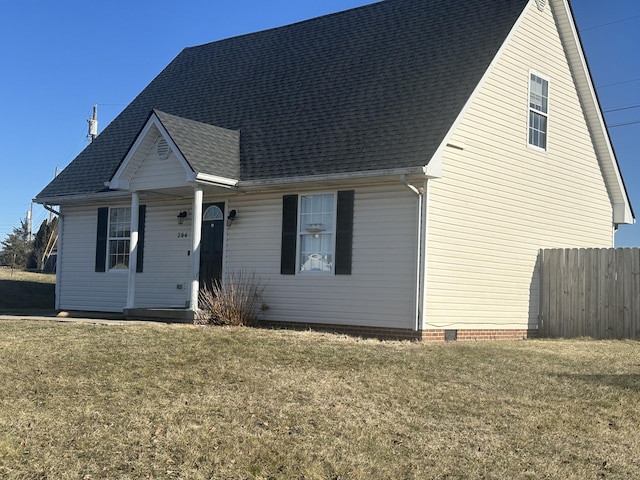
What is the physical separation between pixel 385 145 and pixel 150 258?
689cm

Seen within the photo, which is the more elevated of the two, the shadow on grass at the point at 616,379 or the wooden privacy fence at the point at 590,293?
the wooden privacy fence at the point at 590,293

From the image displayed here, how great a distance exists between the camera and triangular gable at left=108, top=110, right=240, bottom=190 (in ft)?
47.2

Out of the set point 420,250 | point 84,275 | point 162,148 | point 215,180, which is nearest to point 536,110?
point 420,250

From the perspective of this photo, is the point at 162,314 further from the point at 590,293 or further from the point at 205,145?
the point at 590,293

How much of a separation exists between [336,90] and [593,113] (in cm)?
661

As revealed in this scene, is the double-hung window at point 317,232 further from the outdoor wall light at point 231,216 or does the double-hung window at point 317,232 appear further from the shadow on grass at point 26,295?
the shadow on grass at point 26,295

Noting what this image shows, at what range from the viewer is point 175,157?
48.5 feet

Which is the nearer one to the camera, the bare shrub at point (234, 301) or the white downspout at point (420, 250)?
the white downspout at point (420, 250)

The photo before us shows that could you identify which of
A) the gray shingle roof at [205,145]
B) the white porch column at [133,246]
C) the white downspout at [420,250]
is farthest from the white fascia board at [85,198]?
the white downspout at [420,250]

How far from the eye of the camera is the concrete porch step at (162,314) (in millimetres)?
14336

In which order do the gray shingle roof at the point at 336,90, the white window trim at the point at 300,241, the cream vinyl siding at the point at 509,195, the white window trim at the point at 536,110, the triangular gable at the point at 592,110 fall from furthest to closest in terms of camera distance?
the triangular gable at the point at 592,110, the white window trim at the point at 536,110, the white window trim at the point at 300,241, the gray shingle roof at the point at 336,90, the cream vinyl siding at the point at 509,195

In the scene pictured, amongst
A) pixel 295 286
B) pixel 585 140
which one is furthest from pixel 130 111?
pixel 585 140

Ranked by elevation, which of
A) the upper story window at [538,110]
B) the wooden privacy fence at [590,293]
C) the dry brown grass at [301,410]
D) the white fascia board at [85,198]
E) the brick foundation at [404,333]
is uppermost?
the upper story window at [538,110]

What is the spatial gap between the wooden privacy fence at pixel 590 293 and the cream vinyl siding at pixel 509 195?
376 millimetres
